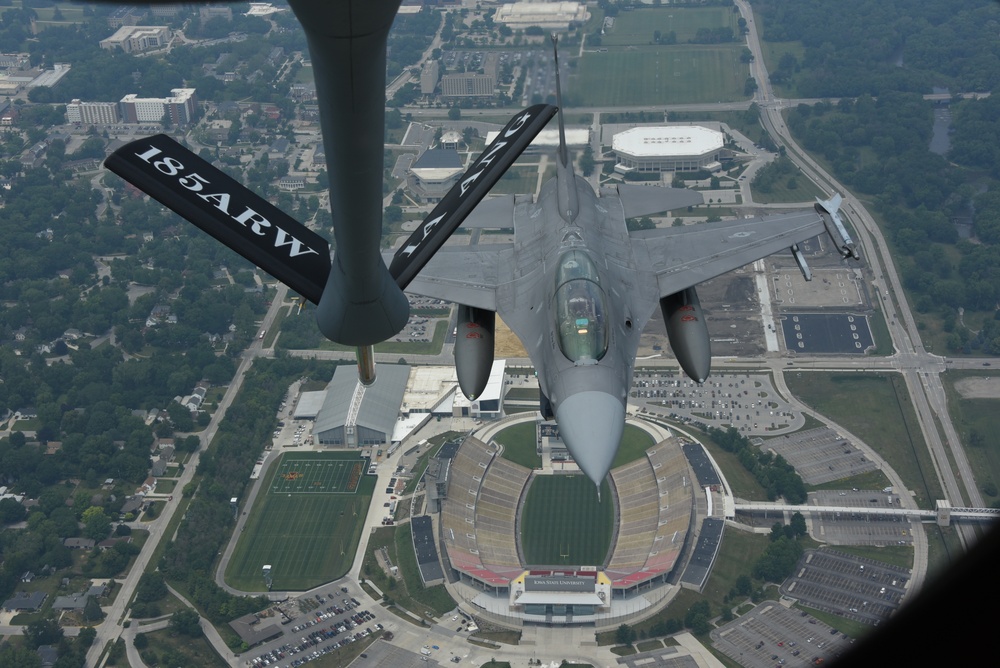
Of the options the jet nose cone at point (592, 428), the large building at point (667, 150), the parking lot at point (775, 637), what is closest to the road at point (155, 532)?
the parking lot at point (775, 637)

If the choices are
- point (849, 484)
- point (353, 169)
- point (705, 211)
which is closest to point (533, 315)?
point (353, 169)

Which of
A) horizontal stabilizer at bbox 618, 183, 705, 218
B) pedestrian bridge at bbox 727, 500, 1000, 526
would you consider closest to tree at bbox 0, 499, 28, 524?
pedestrian bridge at bbox 727, 500, 1000, 526

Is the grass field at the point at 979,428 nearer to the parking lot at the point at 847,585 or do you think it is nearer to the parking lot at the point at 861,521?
the parking lot at the point at 861,521

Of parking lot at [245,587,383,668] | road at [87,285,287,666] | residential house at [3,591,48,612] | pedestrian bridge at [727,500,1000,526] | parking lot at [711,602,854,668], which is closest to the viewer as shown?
parking lot at [711,602,854,668]

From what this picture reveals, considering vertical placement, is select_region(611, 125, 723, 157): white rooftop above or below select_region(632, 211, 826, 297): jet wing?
below

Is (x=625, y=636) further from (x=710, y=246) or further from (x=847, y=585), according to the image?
(x=710, y=246)

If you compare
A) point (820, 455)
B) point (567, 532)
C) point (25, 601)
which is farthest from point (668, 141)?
point (25, 601)

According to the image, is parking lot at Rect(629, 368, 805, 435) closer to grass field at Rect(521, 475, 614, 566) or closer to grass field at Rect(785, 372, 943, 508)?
grass field at Rect(785, 372, 943, 508)
